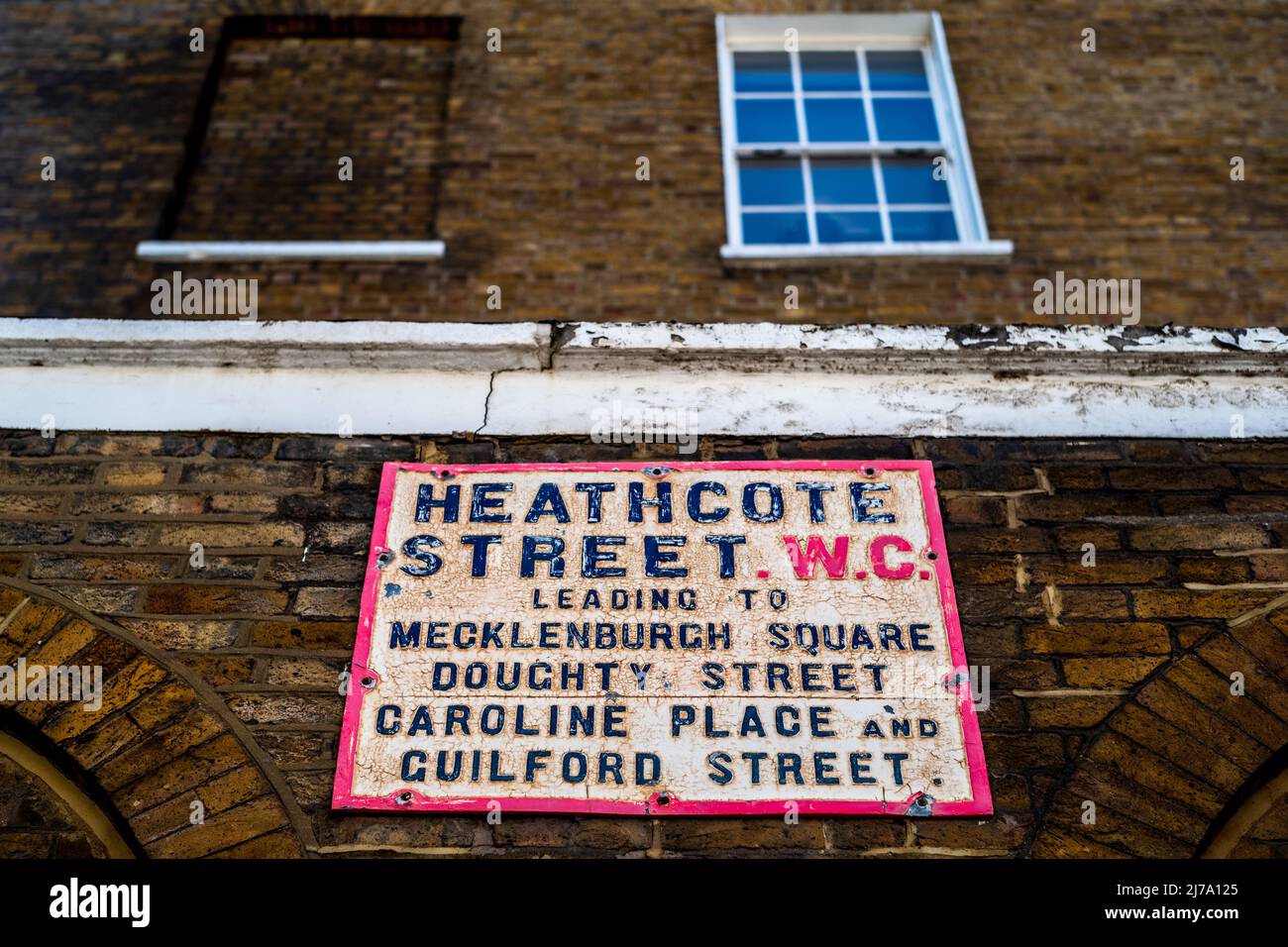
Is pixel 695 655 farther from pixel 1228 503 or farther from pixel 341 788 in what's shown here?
pixel 1228 503

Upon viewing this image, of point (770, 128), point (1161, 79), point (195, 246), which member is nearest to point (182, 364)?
point (195, 246)

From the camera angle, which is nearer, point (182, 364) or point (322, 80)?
point (182, 364)

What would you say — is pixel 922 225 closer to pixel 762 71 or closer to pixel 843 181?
pixel 843 181

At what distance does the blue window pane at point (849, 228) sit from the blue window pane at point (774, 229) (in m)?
0.10

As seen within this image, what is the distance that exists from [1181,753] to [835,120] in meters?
4.08

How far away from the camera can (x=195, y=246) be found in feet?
17.5

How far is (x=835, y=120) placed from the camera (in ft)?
20.6

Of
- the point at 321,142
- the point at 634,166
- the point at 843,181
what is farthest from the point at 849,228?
the point at 321,142

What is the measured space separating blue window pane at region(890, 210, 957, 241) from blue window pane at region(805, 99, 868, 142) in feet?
2.11

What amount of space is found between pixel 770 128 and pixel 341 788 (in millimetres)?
4334

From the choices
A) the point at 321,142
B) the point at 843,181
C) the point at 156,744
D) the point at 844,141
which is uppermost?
the point at 321,142

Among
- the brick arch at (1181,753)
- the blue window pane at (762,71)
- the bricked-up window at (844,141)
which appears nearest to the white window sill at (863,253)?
the bricked-up window at (844,141)

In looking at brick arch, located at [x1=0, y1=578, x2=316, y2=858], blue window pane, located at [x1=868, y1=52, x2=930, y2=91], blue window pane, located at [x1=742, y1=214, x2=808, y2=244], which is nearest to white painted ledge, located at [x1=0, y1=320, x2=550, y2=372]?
brick arch, located at [x1=0, y1=578, x2=316, y2=858]
